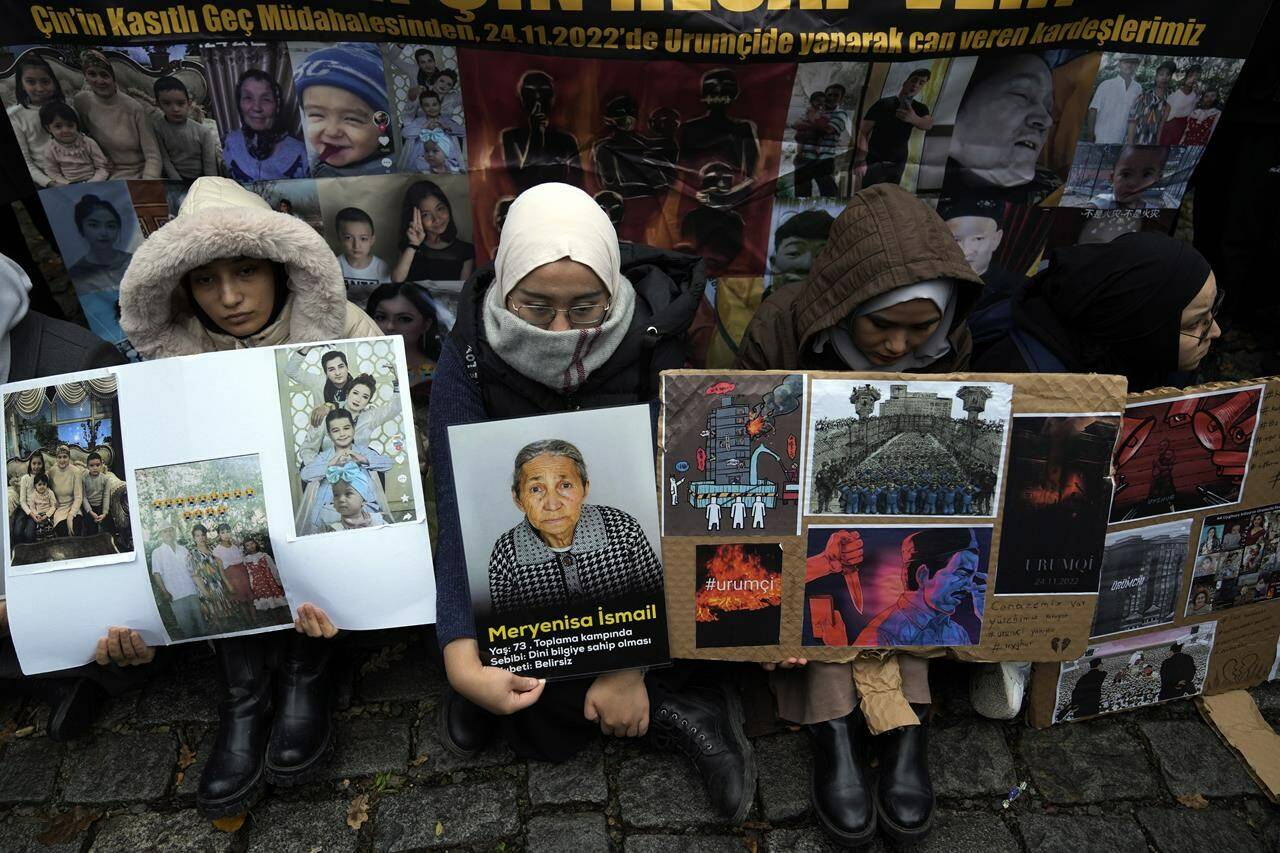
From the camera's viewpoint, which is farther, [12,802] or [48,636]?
[12,802]

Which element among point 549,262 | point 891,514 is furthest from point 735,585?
point 549,262

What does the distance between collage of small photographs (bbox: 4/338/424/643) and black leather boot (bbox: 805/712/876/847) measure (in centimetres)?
144

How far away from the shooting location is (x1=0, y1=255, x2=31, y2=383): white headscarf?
2521 millimetres

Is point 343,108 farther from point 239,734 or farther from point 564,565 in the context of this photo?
point 239,734

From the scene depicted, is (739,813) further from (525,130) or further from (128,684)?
(525,130)

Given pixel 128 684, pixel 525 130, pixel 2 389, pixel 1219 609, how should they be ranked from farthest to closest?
pixel 525 130, pixel 128 684, pixel 1219 609, pixel 2 389

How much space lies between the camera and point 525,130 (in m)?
3.12

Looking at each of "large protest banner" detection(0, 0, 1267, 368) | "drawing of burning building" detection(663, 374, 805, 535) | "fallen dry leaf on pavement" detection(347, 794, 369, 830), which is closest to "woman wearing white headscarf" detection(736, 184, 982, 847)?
"drawing of burning building" detection(663, 374, 805, 535)

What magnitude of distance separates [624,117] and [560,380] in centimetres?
131

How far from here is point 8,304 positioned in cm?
253

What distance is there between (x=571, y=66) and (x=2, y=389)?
209 cm

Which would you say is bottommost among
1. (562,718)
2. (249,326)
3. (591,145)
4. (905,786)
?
(905,786)

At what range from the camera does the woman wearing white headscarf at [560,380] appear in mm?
2250

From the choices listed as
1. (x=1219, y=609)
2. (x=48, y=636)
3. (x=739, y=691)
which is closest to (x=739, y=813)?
(x=739, y=691)
